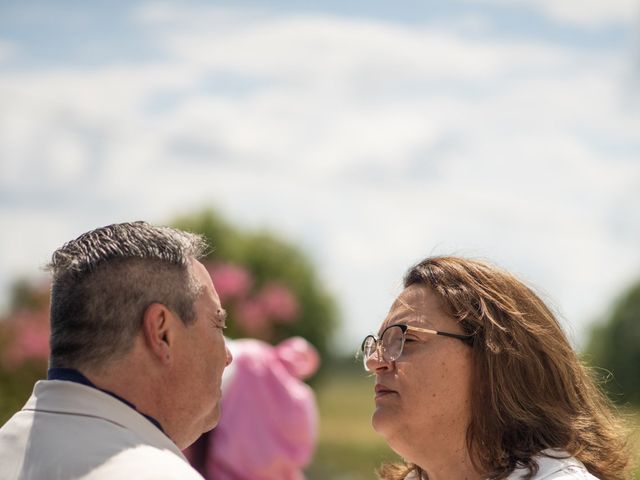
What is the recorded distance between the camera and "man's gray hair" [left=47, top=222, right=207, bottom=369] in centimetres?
274

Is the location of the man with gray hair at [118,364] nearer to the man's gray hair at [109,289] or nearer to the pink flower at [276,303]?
the man's gray hair at [109,289]

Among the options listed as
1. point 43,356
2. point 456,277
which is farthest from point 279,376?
point 43,356

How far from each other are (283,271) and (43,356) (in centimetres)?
3034

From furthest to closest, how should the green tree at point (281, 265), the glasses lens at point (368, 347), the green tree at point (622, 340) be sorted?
the green tree at point (622, 340), the green tree at point (281, 265), the glasses lens at point (368, 347)

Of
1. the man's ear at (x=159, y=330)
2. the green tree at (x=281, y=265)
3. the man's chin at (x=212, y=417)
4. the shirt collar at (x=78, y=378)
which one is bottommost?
the green tree at (x=281, y=265)

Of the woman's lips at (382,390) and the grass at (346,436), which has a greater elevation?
the woman's lips at (382,390)

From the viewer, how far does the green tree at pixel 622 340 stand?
52.8 m

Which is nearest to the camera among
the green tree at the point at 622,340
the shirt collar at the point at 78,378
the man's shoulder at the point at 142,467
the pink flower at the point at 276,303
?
the man's shoulder at the point at 142,467

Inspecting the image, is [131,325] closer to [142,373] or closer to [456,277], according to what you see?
[142,373]

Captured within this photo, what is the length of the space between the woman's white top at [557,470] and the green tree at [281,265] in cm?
3426

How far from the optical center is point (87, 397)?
2707 mm

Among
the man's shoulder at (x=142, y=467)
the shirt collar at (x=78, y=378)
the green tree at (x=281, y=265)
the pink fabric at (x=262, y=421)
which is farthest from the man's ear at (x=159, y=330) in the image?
the green tree at (x=281, y=265)

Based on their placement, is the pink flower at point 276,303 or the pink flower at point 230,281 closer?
the pink flower at point 230,281

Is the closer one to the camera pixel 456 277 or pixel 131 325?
pixel 131 325
